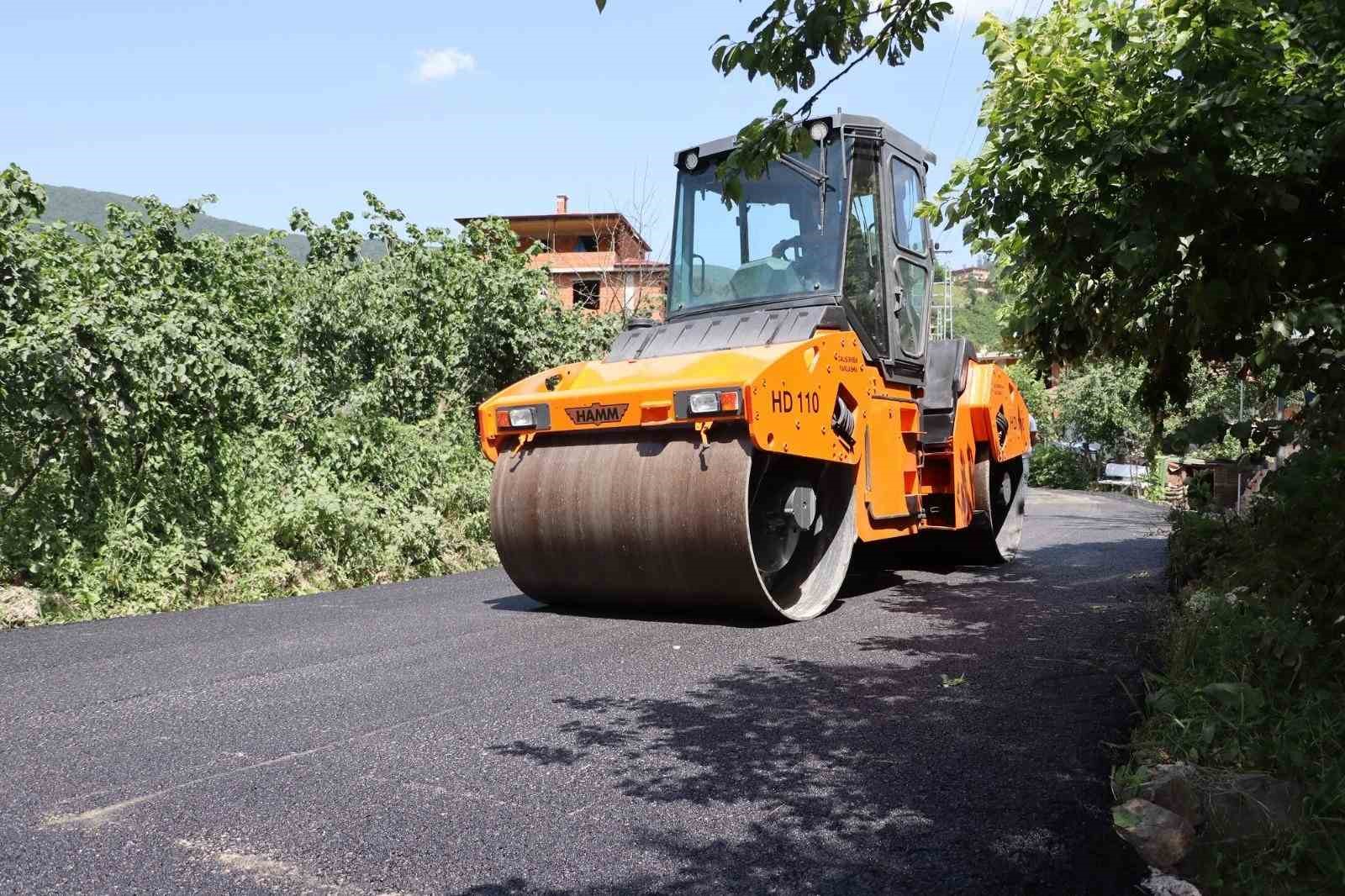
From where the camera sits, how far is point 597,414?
261 inches

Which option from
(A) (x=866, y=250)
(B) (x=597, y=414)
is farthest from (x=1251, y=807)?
(A) (x=866, y=250)

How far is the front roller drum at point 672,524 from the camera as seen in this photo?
6.20m

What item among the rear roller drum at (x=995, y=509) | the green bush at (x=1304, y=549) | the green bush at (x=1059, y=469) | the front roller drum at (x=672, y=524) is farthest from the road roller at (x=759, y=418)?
the green bush at (x=1059, y=469)

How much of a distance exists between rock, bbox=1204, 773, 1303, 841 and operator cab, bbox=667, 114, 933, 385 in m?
4.29

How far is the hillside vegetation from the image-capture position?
8.08m

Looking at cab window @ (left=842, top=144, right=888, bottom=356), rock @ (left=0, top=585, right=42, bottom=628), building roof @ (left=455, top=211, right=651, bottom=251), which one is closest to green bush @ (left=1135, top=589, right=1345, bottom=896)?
cab window @ (left=842, top=144, right=888, bottom=356)

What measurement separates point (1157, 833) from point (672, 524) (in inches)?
134

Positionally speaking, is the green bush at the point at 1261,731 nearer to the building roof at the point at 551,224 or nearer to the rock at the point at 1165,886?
the rock at the point at 1165,886

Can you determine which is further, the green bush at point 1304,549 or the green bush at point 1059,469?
the green bush at point 1059,469

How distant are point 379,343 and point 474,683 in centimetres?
755

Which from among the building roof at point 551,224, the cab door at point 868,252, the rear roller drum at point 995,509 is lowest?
the rear roller drum at point 995,509

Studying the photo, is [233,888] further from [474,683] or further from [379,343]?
[379,343]

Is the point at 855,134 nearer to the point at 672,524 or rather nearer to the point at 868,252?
the point at 868,252

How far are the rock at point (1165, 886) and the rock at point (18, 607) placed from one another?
6869 mm
